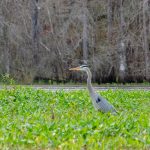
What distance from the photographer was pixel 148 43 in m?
30.6

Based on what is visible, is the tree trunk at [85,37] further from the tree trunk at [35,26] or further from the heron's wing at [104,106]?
the heron's wing at [104,106]

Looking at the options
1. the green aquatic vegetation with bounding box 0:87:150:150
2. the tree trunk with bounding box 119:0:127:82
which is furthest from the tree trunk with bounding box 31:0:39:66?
the green aquatic vegetation with bounding box 0:87:150:150

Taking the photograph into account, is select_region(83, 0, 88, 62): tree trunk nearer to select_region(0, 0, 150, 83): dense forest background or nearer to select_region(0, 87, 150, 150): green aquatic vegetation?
select_region(0, 0, 150, 83): dense forest background

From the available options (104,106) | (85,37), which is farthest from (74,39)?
(104,106)

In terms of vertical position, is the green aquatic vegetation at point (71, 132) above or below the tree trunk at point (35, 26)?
below

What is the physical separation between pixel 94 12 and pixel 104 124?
76.4 ft

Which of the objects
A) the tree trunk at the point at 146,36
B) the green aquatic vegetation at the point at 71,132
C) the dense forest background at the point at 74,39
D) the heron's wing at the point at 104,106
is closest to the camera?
the green aquatic vegetation at the point at 71,132

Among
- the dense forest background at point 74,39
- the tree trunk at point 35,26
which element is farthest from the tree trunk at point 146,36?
the tree trunk at point 35,26

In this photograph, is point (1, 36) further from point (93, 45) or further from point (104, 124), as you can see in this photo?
point (104, 124)

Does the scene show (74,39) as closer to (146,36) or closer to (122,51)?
(122,51)

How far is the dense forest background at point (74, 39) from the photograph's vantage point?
99.6ft

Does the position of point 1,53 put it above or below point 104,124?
above

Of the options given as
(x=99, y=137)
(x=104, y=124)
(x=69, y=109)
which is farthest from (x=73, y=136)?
(x=69, y=109)

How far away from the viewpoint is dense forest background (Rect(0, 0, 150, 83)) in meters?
30.3
